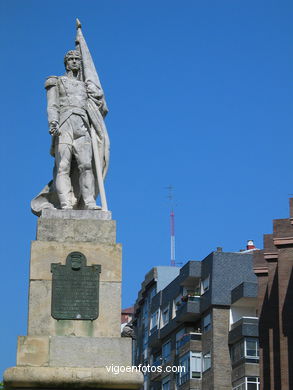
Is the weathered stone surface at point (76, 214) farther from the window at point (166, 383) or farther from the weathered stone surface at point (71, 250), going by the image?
the window at point (166, 383)

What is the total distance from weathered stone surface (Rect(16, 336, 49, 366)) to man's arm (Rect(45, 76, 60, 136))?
170 inches

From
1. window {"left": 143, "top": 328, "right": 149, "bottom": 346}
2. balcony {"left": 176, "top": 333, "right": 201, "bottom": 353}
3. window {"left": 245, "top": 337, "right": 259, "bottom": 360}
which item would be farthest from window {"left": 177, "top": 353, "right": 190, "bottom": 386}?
window {"left": 143, "top": 328, "right": 149, "bottom": 346}

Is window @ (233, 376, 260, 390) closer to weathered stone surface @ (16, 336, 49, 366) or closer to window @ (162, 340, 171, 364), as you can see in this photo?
window @ (162, 340, 171, 364)

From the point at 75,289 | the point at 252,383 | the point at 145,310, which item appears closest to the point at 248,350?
the point at 252,383

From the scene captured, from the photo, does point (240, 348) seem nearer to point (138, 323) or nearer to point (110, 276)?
point (138, 323)

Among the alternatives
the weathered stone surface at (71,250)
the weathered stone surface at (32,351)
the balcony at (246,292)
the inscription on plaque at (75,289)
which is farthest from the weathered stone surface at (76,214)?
the balcony at (246,292)

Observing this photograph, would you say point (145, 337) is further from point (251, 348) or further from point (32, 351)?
point (32, 351)

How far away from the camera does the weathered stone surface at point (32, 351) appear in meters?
20.2

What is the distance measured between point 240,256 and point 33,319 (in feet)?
177

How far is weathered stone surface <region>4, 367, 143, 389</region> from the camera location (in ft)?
64.8

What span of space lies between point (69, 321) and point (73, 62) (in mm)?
5582

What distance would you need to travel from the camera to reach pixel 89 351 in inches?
802

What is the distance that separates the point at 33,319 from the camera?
2058 centimetres

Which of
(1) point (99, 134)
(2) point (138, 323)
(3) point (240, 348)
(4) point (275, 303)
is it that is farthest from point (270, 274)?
(1) point (99, 134)
